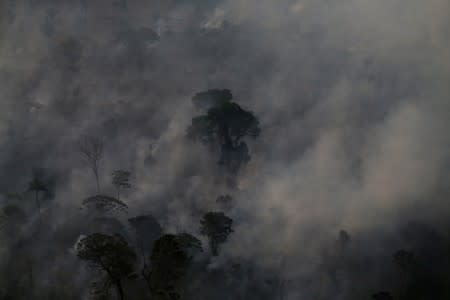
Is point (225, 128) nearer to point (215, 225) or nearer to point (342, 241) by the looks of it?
point (215, 225)

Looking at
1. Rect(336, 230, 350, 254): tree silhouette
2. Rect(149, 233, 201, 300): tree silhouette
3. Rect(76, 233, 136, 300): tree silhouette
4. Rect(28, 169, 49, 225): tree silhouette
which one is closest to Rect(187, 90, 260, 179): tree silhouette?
Rect(336, 230, 350, 254): tree silhouette

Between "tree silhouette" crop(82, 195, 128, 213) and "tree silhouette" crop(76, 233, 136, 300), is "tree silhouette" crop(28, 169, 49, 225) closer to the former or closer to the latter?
"tree silhouette" crop(82, 195, 128, 213)

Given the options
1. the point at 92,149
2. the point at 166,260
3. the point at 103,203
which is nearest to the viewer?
the point at 166,260

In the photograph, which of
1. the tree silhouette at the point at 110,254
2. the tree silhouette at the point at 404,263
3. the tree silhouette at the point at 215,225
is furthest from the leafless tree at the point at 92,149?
the tree silhouette at the point at 404,263

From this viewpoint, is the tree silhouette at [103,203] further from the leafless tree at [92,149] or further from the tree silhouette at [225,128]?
the tree silhouette at [225,128]

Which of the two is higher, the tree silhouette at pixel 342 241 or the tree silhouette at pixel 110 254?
the tree silhouette at pixel 342 241

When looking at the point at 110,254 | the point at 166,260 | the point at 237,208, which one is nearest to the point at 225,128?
the point at 237,208
